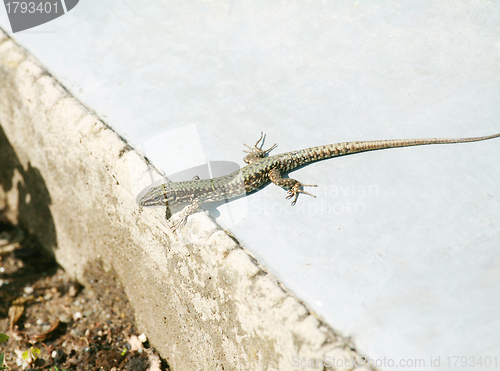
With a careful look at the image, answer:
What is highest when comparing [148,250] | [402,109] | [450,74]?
[450,74]

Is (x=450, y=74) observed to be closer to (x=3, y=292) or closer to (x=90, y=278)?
(x=90, y=278)

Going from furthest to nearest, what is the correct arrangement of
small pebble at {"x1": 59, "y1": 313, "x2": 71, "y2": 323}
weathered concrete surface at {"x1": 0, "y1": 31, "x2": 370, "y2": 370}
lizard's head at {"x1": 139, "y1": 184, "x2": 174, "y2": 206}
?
small pebble at {"x1": 59, "y1": 313, "x2": 71, "y2": 323} < lizard's head at {"x1": 139, "y1": 184, "x2": 174, "y2": 206} < weathered concrete surface at {"x1": 0, "y1": 31, "x2": 370, "y2": 370}

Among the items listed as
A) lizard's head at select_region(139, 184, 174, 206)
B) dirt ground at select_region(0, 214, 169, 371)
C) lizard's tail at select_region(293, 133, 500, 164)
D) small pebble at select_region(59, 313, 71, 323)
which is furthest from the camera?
small pebble at select_region(59, 313, 71, 323)

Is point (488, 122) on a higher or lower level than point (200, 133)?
lower

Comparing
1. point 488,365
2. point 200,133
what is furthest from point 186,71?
point 488,365

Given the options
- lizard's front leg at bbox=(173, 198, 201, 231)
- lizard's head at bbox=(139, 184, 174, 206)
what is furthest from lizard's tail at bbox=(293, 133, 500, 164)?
lizard's head at bbox=(139, 184, 174, 206)

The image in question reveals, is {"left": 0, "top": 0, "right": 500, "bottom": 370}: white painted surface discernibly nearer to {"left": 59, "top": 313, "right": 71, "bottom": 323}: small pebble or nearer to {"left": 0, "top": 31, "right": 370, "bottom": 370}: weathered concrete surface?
{"left": 0, "top": 31, "right": 370, "bottom": 370}: weathered concrete surface

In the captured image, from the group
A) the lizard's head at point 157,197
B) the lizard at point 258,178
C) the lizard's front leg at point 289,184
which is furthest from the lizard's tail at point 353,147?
the lizard's head at point 157,197
